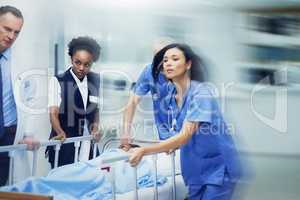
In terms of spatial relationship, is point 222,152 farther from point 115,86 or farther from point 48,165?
point 48,165

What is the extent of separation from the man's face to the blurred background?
0.56 metres

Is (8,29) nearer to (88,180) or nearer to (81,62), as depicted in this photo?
(81,62)

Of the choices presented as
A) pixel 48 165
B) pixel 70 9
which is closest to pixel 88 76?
pixel 70 9

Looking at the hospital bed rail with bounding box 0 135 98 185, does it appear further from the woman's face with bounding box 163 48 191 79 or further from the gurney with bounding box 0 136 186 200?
the woman's face with bounding box 163 48 191 79

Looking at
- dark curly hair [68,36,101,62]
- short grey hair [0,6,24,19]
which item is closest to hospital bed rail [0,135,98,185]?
dark curly hair [68,36,101,62]

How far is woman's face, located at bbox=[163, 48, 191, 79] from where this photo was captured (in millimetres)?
2391

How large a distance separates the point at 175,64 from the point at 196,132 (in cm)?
34

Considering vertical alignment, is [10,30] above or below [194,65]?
above

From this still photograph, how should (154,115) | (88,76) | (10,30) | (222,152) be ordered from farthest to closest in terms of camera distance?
(10,30) → (88,76) → (154,115) → (222,152)

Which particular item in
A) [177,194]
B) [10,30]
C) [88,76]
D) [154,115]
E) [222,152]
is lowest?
[177,194]

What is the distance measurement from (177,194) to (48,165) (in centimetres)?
77

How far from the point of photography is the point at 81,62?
2699 millimetres

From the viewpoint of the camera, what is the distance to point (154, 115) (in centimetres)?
248

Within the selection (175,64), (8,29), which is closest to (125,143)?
(175,64)
